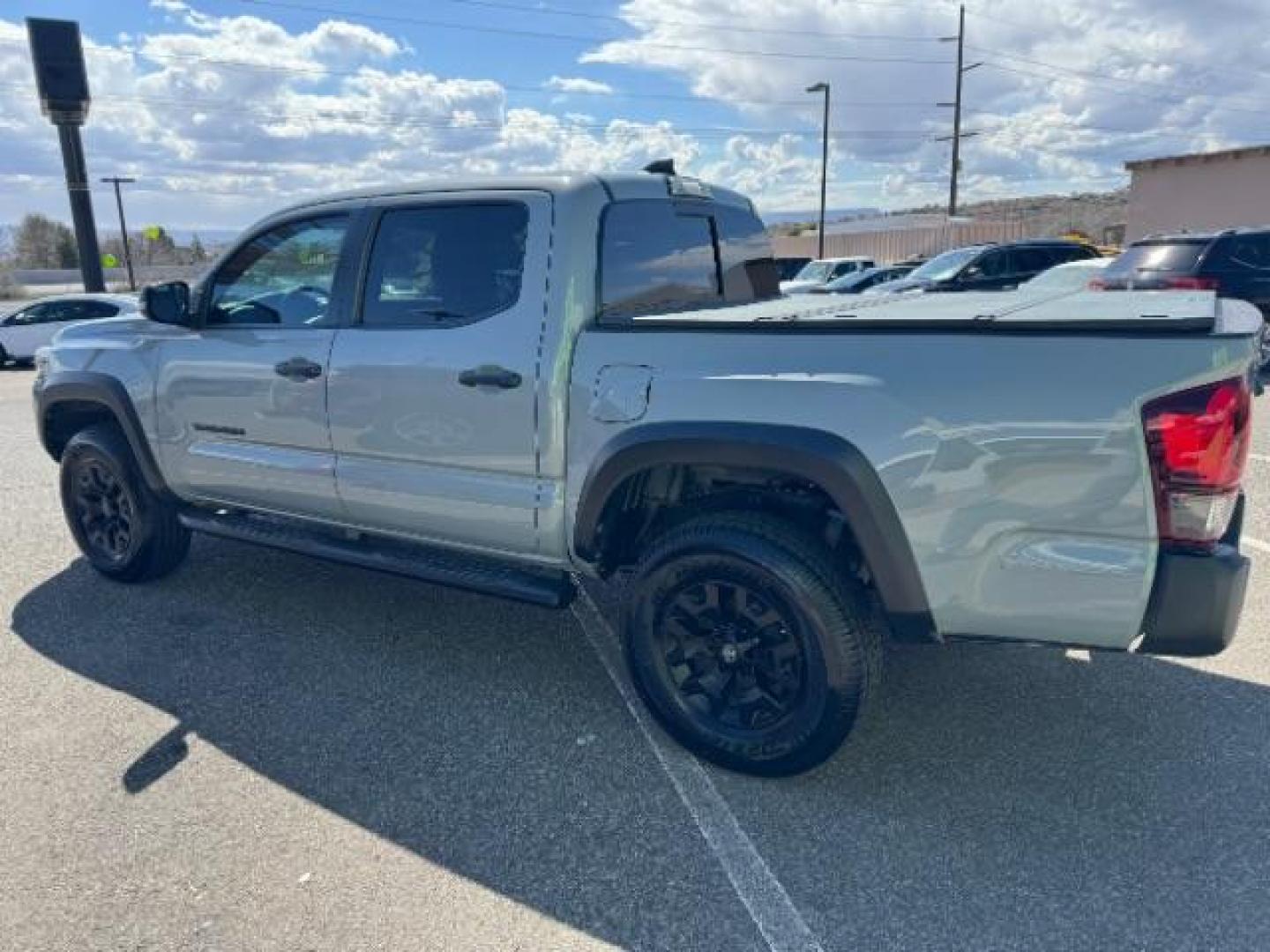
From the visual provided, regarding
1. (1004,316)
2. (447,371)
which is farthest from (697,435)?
(447,371)

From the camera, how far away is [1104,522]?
2.35m

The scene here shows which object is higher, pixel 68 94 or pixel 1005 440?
pixel 68 94

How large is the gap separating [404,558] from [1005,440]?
7.65 feet

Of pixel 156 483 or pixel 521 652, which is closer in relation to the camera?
pixel 521 652

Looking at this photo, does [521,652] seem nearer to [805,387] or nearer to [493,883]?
[493,883]

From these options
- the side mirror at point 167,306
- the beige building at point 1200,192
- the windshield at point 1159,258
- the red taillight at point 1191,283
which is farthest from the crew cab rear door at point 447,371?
the beige building at point 1200,192

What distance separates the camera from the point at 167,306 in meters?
4.11

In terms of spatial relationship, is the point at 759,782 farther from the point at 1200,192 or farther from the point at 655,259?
the point at 1200,192

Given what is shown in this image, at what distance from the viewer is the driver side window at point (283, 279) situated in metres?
3.74

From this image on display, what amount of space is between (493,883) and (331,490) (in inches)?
75.1

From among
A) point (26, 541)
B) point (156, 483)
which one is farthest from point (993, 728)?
point (26, 541)

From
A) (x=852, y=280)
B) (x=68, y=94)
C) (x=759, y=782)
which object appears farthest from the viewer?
(x=68, y=94)

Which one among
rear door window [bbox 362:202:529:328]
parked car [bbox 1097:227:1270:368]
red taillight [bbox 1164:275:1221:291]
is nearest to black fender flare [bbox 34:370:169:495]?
rear door window [bbox 362:202:529:328]

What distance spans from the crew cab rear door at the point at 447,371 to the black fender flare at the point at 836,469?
0.59 m
